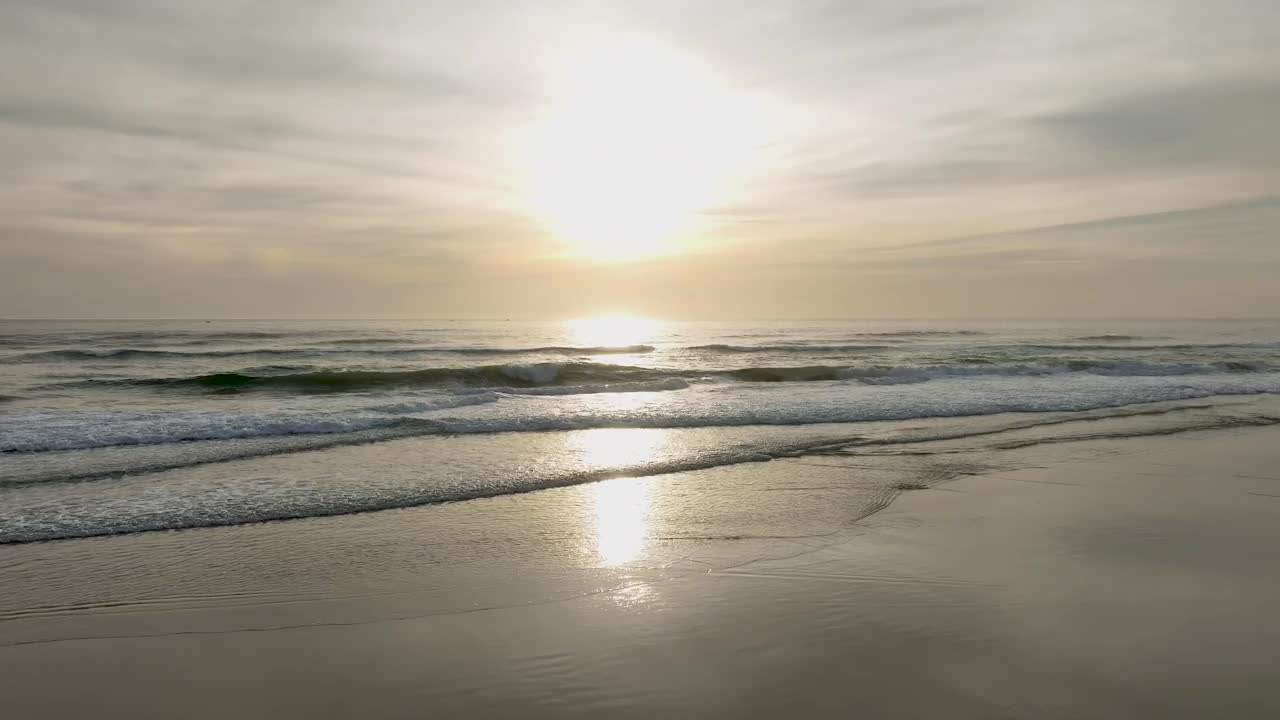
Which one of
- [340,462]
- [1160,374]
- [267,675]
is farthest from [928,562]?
[1160,374]

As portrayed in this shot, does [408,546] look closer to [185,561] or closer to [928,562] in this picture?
[185,561]

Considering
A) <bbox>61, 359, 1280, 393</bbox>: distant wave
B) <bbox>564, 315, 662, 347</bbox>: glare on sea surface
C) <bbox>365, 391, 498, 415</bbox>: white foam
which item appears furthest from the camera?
<bbox>564, 315, 662, 347</bbox>: glare on sea surface

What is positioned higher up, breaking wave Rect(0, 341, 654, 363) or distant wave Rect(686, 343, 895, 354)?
breaking wave Rect(0, 341, 654, 363)

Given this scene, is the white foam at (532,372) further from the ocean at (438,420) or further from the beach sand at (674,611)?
the beach sand at (674,611)

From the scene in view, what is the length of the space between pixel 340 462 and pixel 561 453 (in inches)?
119

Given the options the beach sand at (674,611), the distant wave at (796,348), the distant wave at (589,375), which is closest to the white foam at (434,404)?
the distant wave at (589,375)

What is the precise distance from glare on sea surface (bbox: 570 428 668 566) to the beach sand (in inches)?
1.9

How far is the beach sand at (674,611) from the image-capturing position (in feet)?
12.5

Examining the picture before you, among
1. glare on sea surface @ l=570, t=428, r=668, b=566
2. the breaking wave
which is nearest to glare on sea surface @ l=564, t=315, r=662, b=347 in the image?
the breaking wave

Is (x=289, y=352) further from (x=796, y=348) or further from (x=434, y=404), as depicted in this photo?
(x=796, y=348)

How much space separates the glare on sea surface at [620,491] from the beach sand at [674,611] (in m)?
0.05

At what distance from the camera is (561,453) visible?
1113 centimetres

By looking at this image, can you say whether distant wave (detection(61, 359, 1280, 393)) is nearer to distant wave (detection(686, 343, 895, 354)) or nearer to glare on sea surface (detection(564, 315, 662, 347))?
distant wave (detection(686, 343, 895, 354))

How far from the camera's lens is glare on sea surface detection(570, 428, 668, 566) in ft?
21.5
